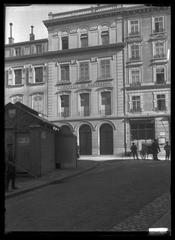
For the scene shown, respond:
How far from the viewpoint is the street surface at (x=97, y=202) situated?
4.53 metres

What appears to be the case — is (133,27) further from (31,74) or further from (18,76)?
(18,76)

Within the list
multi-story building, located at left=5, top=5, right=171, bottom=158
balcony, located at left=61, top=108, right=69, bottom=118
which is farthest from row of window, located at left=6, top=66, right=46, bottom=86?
balcony, located at left=61, top=108, right=69, bottom=118

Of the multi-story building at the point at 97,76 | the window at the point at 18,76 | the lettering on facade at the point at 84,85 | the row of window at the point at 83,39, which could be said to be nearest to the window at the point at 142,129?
the multi-story building at the point at 97,76

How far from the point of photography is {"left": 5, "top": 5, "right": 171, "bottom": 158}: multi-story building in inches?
180

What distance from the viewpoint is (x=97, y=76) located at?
4617mm

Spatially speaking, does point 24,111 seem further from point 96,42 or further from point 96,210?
point 96,210

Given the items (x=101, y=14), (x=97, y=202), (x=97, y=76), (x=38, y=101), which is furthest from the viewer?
(x=97, y=202)

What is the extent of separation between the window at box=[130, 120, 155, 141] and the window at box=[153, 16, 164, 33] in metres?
1.24

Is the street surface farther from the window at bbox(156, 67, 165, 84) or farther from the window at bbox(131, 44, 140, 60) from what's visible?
the window at bbox(131, 44, 140, 60)

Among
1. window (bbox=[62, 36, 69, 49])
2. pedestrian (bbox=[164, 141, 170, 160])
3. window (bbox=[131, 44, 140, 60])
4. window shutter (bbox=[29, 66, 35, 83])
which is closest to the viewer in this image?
pedestrian (bbox=[164, 141, 170, 160])

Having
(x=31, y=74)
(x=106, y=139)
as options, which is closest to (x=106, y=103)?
(x=106, y=139)

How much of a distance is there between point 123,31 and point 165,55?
2.71ft

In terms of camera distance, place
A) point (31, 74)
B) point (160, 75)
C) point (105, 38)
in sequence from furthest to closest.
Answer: point (31, 74) → point (105, 38) → point (160, 75)

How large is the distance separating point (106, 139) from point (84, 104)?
59 centimetres
